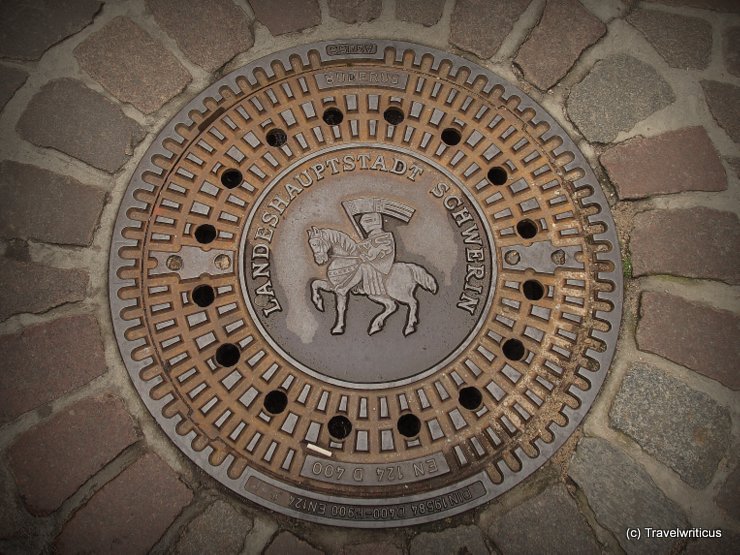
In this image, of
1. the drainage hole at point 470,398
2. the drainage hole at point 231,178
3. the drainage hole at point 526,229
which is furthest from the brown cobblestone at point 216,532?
the drainage hole at point 526,229

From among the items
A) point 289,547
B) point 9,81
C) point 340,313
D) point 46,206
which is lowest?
point 289,547

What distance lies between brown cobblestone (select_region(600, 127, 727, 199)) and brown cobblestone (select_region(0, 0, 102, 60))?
2.13 metres

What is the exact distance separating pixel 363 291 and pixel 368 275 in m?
0.06

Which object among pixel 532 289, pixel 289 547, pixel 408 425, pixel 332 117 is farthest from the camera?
pixel 332 117

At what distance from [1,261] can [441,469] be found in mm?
1695

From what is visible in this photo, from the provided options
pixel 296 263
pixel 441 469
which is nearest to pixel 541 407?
pixel 441 469

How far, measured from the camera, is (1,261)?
177 cm

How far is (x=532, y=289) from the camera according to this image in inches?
73.6

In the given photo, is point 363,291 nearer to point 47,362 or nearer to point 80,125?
point 47,362

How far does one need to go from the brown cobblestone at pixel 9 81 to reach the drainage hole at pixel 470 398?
201 cm

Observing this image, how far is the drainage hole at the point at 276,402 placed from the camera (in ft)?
5.76

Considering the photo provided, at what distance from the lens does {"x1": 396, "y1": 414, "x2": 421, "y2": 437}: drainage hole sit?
1.74 m

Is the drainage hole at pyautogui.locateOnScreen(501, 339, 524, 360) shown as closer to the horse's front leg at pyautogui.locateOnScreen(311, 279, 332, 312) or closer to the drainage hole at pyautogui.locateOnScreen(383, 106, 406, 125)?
the horse's front leg at pyautogui.locateOnScreen(311, 279, 332, 312)

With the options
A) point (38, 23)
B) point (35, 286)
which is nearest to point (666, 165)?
point (35, 286)
